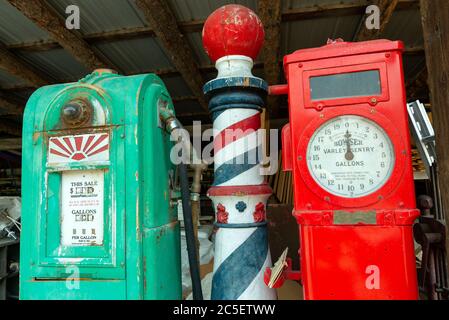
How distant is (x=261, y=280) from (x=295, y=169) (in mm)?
480

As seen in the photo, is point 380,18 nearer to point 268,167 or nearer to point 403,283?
point 268,167

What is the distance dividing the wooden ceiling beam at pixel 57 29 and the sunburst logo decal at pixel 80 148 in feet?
4.72

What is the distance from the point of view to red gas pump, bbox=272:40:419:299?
3.33 ft

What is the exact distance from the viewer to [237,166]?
48.7 inches

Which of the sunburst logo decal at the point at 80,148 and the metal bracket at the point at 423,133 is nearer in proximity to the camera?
the sunburst logo decal at the point at 80,148

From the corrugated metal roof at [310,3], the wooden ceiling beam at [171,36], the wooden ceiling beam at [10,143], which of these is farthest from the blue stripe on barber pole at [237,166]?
the wooden ceiling beam at [10,143]

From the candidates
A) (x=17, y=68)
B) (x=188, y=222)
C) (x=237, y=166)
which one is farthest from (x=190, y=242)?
(x=17, y=68)

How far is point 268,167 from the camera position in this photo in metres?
1.38

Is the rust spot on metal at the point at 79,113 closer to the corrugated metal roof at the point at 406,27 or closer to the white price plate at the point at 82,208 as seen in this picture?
the white price plate at the point at 82,208

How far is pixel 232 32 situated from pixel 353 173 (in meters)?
0.74

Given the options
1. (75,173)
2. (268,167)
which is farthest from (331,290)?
(75,173)

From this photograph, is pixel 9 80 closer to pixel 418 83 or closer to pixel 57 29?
pixel 57 29

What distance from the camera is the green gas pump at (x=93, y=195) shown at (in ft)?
3.73

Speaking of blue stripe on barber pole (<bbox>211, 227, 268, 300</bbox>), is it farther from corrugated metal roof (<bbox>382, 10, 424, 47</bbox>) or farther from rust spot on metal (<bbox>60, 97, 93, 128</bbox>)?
corrugated metal roof (<bbox>382, 10, 424, 47</bbox>)
